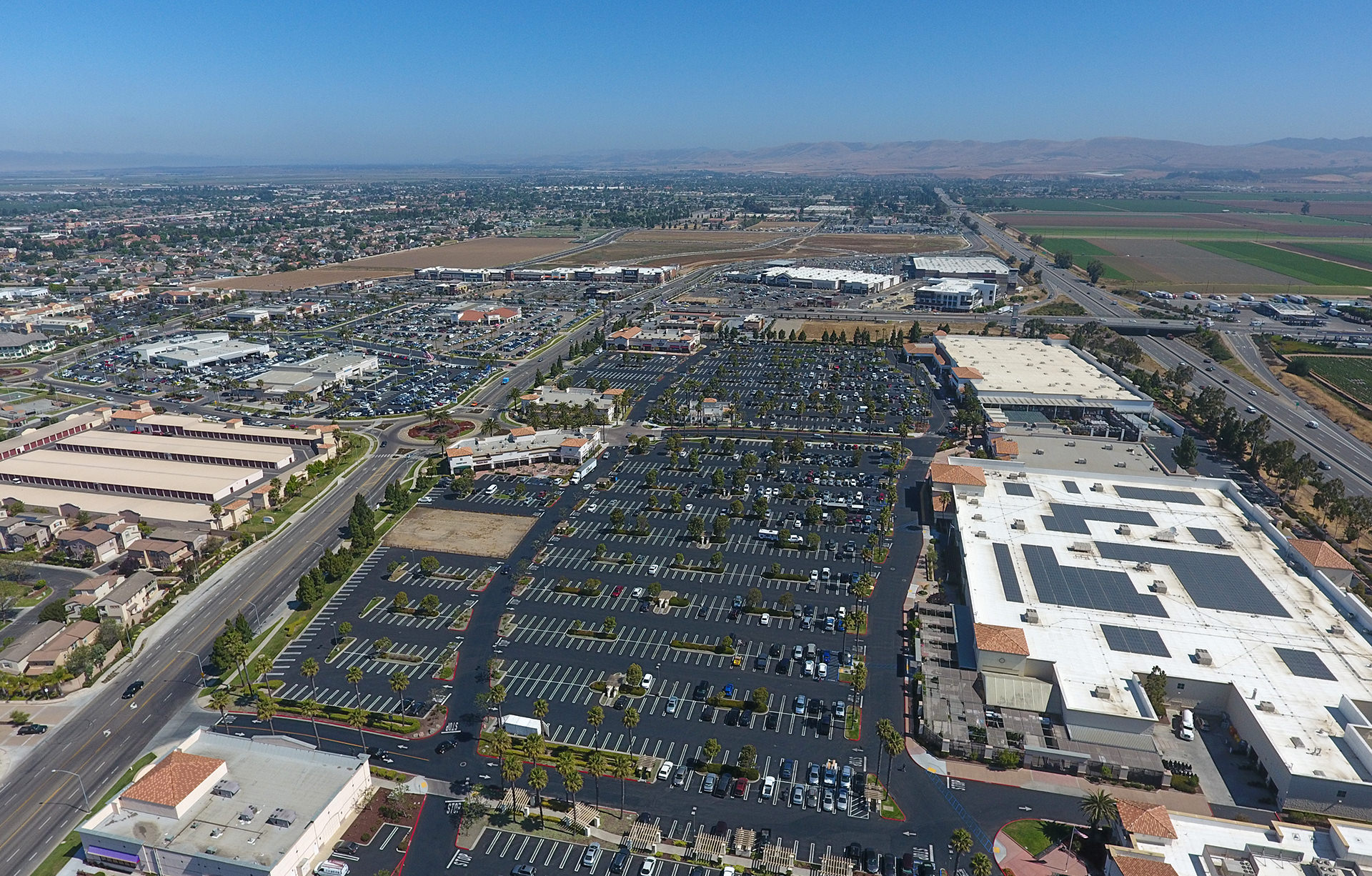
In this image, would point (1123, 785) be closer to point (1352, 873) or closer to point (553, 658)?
point (1352, 873)

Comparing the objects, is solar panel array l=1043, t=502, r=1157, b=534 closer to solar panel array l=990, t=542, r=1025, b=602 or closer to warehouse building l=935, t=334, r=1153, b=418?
solar panel array l=990, t=542, r=1025, b=602

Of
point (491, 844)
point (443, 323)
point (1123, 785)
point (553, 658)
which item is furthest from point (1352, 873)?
point (443, 323)

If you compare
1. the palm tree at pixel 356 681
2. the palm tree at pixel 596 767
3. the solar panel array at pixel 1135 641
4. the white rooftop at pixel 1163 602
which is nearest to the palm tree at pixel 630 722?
the palm tree at pixel 596 767

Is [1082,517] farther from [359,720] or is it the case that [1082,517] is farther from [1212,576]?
[359,720]

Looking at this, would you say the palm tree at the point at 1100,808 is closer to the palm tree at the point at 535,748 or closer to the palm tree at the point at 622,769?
the palm tree at the point at 622,769

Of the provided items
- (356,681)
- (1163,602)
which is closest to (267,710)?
(356,681)
